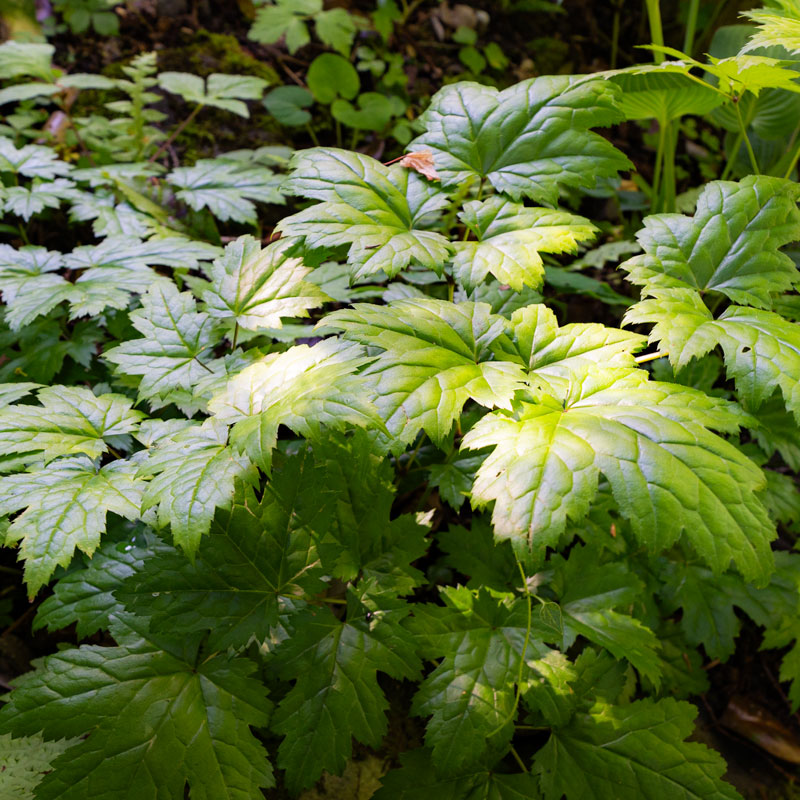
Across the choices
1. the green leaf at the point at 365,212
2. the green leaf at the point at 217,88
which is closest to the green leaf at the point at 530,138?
the green leaf at the point at 365,212

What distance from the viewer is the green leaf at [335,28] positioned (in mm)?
3068

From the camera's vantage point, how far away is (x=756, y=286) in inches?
56.0

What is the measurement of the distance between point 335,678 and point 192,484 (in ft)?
1.69

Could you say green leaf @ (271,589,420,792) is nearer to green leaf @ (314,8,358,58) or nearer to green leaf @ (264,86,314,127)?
green leaf @ (264,86,314,127)

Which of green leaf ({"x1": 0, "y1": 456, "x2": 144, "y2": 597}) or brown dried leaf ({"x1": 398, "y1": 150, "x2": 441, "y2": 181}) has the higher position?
brown dried leaf ({"x1": 398, "y1": 150, "x2": 441, "y2": 181})

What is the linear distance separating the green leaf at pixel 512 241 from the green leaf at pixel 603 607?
738mm

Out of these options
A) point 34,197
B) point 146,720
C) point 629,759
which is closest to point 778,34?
point 629,759

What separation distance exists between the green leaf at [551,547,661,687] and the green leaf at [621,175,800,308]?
733mm

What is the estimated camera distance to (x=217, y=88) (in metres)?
2.78

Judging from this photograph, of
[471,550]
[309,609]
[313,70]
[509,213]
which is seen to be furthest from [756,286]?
[313,70]

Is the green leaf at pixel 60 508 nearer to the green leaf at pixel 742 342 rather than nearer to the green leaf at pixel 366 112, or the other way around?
the green leaf at pixel 742 342

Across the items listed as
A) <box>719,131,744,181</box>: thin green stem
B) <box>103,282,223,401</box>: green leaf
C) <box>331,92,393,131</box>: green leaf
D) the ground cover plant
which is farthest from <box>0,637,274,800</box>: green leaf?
<box>331,92,393,131</box>: green leaf

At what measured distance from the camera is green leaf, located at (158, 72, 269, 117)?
2688 millimetres

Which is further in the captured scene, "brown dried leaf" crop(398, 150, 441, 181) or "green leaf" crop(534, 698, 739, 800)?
"brown dried leaf" crop(398, 150, 441, 181)
